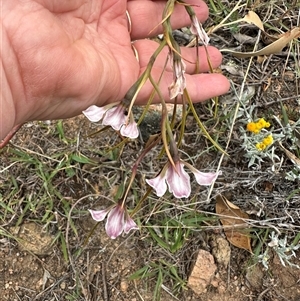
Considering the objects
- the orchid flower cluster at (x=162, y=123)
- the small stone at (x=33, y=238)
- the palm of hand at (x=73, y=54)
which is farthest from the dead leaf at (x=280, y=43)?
the small stone at (x=33, y=238)

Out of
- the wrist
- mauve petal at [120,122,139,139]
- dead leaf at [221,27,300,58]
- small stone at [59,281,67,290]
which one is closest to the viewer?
mauve petal at [120,122,139,139]

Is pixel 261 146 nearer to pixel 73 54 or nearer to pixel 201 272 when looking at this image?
pixel 201 272

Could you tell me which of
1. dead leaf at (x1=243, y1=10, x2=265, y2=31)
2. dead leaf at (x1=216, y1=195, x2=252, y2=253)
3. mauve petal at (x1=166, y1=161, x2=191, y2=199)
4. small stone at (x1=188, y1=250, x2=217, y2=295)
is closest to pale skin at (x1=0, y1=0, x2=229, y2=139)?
dead leaf at (x1=243, y1=10, x2=265, y2=31)

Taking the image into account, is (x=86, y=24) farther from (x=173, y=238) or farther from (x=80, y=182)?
(x=173, y=238)

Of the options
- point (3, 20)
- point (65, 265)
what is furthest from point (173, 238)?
point (3, 20)

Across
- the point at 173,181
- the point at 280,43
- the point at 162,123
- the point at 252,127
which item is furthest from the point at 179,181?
the point at 280,43

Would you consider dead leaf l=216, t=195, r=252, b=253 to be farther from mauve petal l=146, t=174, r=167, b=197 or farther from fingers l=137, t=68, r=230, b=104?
mauve petal l=146, t=174, r=167, b=197

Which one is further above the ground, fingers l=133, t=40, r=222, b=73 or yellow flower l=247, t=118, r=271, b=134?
fingers l=133, t=40, r=222, b=73
